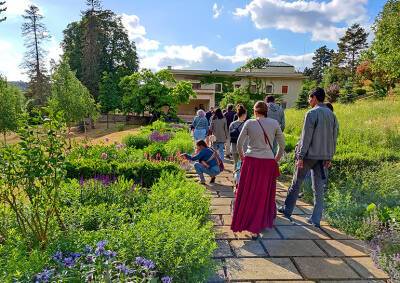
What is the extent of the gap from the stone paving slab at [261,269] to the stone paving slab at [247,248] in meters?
0.14

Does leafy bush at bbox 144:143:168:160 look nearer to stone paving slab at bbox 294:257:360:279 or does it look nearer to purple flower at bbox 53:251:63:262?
stone paving slab at bbox 294:257:360:279

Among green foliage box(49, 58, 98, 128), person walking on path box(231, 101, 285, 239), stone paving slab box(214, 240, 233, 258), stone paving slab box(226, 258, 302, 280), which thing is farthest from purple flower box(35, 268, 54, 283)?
green foliage box(49, 58, 98, 128)

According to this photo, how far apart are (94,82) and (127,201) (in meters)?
39.4

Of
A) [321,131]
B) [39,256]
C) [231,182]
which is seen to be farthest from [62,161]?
[231,182]

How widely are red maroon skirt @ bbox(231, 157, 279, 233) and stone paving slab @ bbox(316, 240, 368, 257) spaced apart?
0.81 m

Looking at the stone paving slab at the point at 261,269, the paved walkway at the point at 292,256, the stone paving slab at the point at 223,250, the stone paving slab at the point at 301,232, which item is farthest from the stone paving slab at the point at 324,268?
the stone paving slab at the point at 223,250

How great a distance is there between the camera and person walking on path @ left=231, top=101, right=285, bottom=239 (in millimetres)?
4270

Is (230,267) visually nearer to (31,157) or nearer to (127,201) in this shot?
(127,201)

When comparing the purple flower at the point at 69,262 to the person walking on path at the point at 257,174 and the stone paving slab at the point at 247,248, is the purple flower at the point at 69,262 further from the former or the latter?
the person walking on path at the point at 257,174

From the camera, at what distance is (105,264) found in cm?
235

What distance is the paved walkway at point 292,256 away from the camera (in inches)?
134

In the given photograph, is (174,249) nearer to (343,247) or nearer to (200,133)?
(343,247)

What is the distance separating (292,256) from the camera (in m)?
3.89

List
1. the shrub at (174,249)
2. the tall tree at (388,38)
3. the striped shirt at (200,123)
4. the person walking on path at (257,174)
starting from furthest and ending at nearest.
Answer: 1. the tall tree at (388,38)
2. the striped shirt at (200,123)
3. the person walking on path at (257,174)
4. the shrub at (174,249)
